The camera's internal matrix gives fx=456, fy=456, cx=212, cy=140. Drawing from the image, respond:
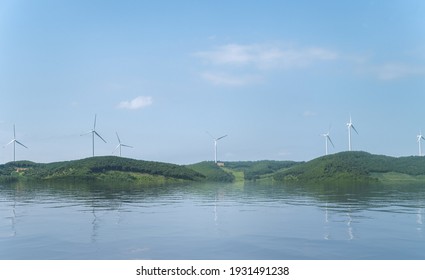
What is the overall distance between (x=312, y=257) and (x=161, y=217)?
83.3ft

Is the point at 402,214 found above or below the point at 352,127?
below

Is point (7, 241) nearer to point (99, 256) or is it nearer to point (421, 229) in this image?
point (99, 256)

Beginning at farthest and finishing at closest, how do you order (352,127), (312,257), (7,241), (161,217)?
1. (352,127)
2. (161,217)
3. (7,241)
4. (312,257)

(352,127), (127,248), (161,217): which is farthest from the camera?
(352,127)

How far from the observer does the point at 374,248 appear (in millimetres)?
28859

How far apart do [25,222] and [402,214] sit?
1550 inches

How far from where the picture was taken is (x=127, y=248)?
28.8m

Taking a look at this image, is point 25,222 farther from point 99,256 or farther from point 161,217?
point 99,256

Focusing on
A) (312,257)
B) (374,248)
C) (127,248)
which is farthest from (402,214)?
(127,248)

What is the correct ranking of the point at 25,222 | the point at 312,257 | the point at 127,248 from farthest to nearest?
the point at 25,222
the point at 127,248
the point at 312,257

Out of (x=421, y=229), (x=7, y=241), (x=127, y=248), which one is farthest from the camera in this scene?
(x=421, y=229)

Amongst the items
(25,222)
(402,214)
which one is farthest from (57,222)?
(402,214)
